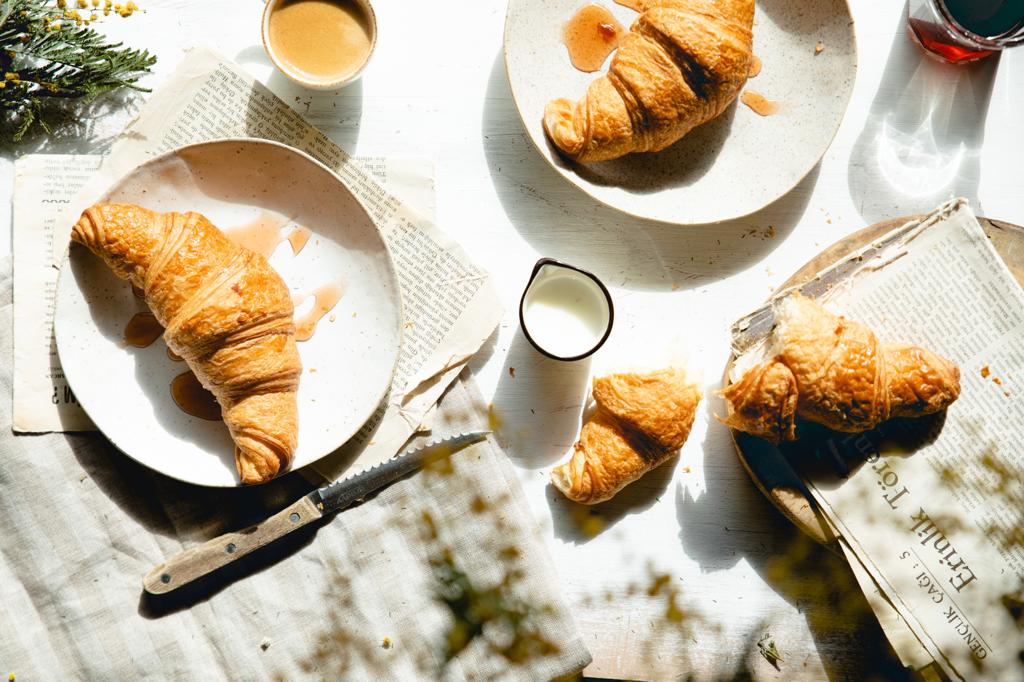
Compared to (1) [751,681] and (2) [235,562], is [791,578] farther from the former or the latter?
(2) [235,562]

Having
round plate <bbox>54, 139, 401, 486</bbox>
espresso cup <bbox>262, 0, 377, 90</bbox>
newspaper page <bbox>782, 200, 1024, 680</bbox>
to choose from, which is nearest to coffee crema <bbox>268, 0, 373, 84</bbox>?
espresso cup <bbox>262, 0, 377, 90</bbox>

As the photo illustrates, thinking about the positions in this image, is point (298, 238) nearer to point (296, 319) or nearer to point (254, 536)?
point (296, 319)

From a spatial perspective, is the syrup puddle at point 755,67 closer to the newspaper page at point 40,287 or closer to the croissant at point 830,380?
the croissant at point 830,380

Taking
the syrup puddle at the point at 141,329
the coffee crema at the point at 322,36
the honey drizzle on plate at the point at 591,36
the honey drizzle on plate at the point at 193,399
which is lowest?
the honey drizzle on plate at the point at 193,399

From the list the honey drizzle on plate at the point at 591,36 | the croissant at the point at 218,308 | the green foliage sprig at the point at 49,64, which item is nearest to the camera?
the croissant at the point at 218,308

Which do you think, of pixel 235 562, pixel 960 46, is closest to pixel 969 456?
pixel 960 46

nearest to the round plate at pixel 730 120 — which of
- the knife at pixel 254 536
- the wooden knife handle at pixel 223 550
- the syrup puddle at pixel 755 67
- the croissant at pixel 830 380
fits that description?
the syrup puddle at pixel 755 67

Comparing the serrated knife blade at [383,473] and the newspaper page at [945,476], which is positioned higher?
the newspaper page at [945,476]
